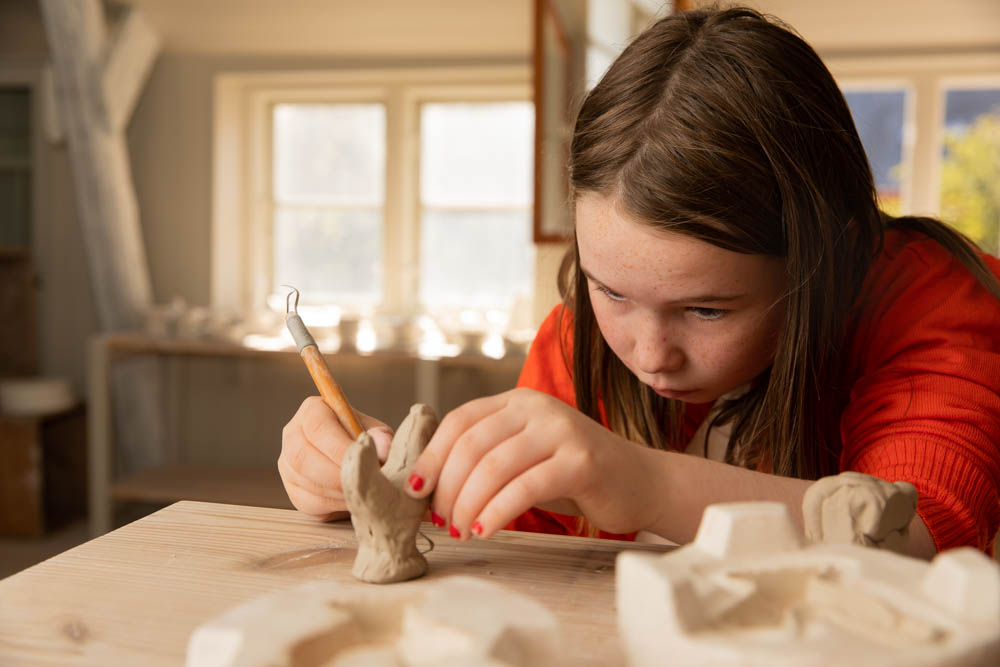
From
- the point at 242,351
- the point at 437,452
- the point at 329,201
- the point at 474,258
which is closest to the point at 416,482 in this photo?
the point at 437,452

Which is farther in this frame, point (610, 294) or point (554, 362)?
point (554, 362)

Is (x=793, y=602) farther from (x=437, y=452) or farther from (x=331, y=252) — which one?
(x=331, y=252)

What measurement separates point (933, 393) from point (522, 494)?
47cm

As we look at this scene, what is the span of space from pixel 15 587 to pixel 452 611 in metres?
0.32

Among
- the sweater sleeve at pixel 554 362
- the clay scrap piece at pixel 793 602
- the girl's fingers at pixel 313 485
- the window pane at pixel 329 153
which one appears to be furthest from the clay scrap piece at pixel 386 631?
the window pane at pixel 329 153

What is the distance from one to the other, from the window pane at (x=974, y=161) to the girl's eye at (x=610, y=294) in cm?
253

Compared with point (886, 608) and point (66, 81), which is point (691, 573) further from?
point (66, 81)

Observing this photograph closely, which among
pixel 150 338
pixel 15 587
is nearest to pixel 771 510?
pixel 15 587

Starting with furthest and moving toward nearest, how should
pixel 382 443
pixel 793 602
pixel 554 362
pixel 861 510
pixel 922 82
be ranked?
pixel 922 82 → pixel 554 362 → pixel 382 443 → pixel 861 510 → pixel 793 602

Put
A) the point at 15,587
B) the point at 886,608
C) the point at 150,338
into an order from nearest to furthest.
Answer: the point at 886,608 < the point at 15,587 < the point at 150,338

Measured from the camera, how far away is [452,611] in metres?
0.40

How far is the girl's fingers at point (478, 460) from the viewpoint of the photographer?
0.59m

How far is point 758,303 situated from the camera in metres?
0.84

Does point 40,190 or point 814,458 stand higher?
point 40,190
